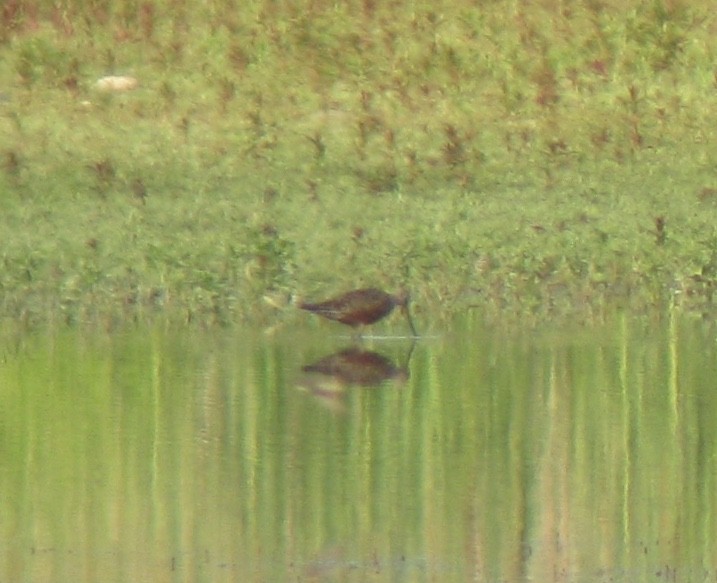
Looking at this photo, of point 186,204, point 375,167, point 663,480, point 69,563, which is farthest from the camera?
point 375,167

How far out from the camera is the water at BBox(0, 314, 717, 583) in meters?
→ 6.59

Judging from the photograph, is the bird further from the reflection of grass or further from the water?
the reflection of grass

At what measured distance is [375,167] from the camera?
549 inches

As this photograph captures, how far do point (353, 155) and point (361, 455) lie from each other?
6.41 meters

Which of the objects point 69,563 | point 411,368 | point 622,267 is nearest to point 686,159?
point 622,267

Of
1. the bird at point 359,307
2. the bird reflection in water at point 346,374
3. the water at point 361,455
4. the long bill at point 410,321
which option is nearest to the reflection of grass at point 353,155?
the long bill at point 410,321

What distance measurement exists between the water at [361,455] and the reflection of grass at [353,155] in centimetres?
92

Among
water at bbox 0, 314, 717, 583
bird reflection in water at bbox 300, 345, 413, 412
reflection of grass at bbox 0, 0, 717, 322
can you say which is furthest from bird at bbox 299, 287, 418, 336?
reflection of grass at bbox 0, 0, 717, 322

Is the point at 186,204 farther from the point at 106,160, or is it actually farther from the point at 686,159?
the point at 686,159

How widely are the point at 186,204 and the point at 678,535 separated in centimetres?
659

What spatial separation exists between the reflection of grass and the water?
3.03 ft

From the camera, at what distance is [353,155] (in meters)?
14.2

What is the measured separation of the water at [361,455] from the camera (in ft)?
21.6

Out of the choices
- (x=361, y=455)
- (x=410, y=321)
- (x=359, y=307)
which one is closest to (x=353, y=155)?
(x=410, y=321)
